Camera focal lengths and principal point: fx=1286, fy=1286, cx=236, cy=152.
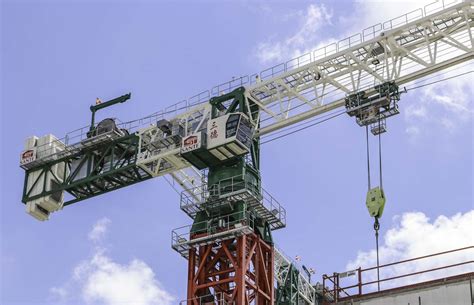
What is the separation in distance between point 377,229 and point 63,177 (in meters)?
19.3

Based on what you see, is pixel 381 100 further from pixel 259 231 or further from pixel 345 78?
pixel 259 231

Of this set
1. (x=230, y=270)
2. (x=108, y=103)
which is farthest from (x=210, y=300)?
(x=108, y=103)

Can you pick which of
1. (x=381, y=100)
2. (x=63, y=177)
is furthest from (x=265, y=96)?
(x=63, y=177)

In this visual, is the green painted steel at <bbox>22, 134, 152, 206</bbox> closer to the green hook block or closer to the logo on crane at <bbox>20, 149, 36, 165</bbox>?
the logo on crane at <bbox>20, 149, 36, 165</bbox>

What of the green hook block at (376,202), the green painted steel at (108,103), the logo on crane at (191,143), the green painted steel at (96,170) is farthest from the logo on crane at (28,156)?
the green hook block at (376,202)

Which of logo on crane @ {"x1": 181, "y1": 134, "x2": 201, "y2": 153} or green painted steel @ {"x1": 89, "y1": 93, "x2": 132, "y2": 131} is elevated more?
green painted steel @ {"x1": 89, "y1": 93, "x2": 132, "y2": 131}

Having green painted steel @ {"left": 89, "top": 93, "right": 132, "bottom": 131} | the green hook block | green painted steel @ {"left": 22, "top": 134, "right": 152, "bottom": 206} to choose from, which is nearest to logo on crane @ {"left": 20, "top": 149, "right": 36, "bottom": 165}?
green painted steel @ {"left": 22, "top": 134, "right": 152, "bottom": 206}

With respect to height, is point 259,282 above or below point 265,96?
below

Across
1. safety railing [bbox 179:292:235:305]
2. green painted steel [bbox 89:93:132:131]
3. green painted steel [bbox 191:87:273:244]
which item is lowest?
safety railing [bbox 179:292:235:305]

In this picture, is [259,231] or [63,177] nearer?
[259,231]

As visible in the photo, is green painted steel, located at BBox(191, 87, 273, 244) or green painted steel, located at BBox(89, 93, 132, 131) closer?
green painted steel, located at BBox(191, 87, 273, 244)

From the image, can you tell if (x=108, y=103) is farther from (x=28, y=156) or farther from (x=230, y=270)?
(x=230, y=270)

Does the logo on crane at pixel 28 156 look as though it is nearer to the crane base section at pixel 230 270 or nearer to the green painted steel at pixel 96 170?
the green painted steel at pixel 96 170

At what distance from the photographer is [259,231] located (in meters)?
66.9
